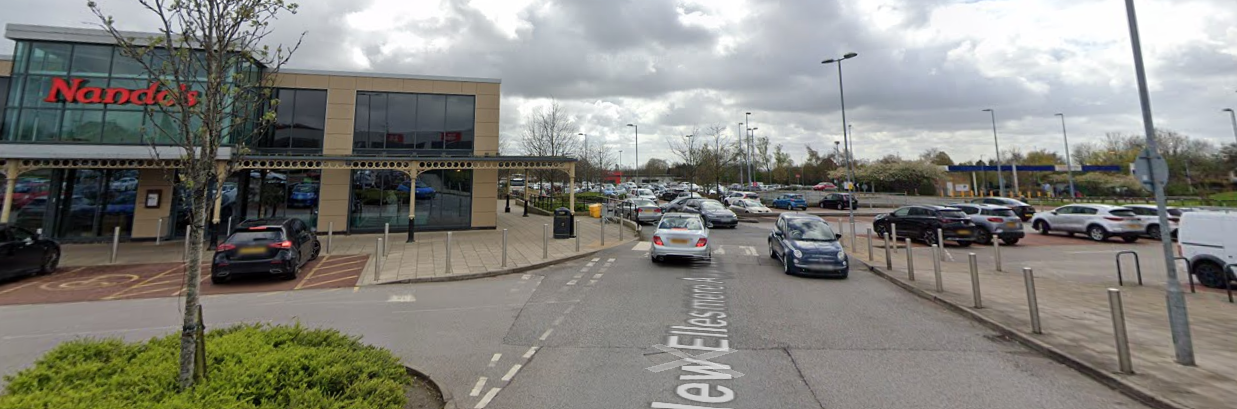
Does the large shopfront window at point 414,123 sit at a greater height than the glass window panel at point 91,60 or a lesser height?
lesser

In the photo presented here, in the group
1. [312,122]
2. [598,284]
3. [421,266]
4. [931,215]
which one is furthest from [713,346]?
[312,122]

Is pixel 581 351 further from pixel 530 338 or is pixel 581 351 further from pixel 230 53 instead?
pixel 230 53

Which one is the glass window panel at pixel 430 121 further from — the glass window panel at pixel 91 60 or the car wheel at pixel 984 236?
the car wheel at pixel 984 236

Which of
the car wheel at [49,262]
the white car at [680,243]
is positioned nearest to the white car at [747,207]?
the white car at [680,243]

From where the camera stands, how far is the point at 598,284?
980cm

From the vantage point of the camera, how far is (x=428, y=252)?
47.0 ft

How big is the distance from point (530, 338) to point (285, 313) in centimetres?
485

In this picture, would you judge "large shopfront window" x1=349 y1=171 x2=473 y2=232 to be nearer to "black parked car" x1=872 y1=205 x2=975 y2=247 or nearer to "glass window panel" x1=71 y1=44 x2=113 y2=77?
"glass window panel" x1=71 y1=44 x2=113 y2=77

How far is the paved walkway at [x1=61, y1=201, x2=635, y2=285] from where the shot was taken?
11.6 m

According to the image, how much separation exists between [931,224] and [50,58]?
107 ft

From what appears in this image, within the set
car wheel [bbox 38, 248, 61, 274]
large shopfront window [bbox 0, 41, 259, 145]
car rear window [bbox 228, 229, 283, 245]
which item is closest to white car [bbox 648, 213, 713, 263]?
car rear window [bbox 228, 229, 283, 245]

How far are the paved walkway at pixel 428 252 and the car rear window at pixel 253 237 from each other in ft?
6.80

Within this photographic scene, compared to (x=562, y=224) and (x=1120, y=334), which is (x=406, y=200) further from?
(x=1120, y=334)

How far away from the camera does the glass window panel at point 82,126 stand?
15500 millimetres
